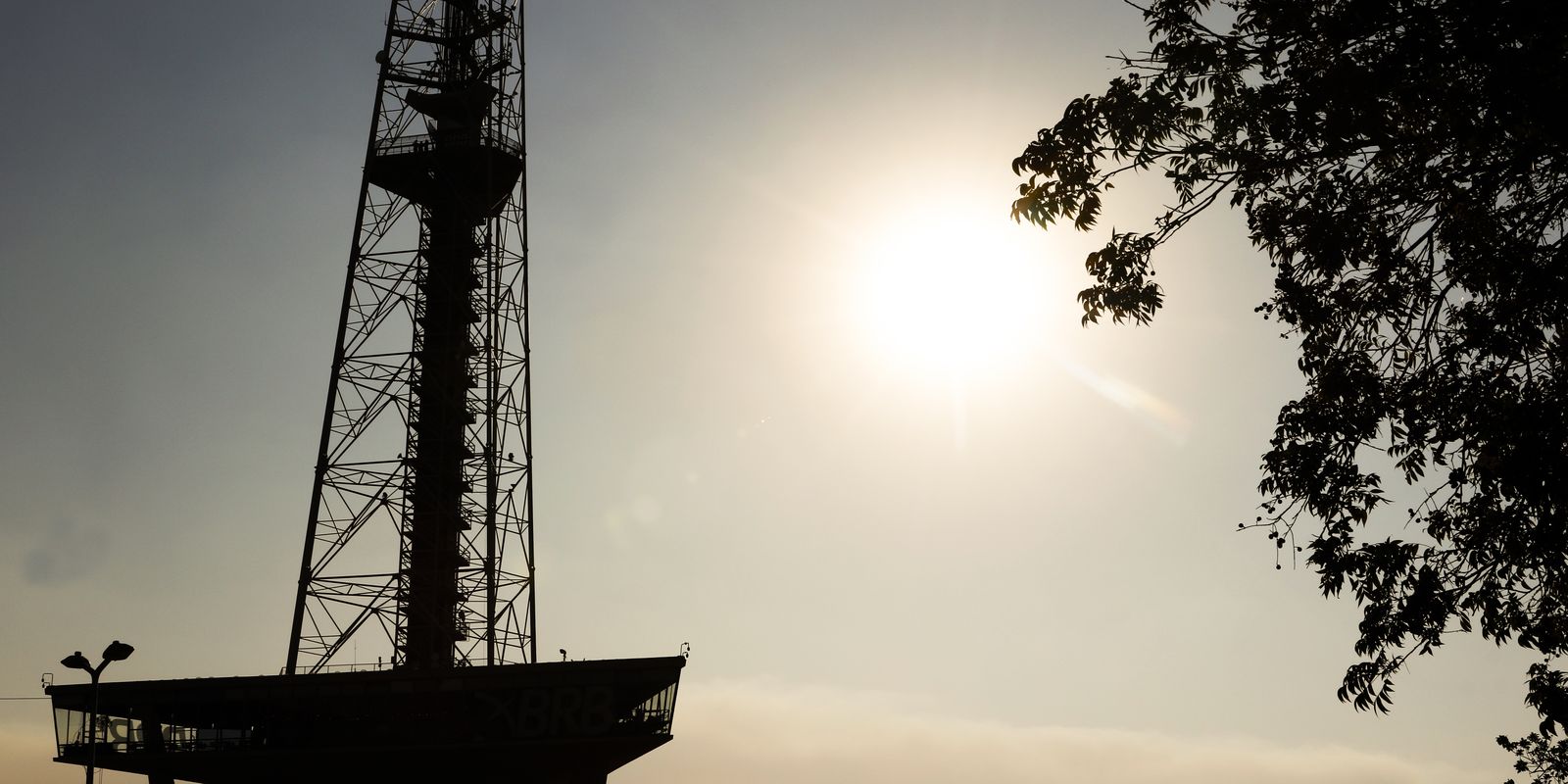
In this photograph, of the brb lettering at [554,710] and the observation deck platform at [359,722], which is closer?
the observation deck platform at [359,722]

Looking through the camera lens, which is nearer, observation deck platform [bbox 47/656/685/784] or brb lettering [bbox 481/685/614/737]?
observation deck platform [bbox 47/656/685/784]

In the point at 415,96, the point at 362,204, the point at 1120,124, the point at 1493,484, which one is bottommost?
the point at 1493,484

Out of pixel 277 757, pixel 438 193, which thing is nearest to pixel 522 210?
pixel 438 193

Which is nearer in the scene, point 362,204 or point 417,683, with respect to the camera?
point 417,683

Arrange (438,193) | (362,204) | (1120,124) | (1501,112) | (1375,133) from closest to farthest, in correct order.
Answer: (1501,112)
(1375,133)
(1120,124)
(362,204)
(438,193)

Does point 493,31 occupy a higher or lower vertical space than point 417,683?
higher

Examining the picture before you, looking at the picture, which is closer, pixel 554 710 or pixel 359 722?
pixel 359 722

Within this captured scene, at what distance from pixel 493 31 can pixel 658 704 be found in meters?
33.9

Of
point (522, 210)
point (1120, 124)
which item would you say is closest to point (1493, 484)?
point (1120, 124)

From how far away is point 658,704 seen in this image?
198 ft

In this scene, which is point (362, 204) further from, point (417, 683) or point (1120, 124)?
point (1120, 124)

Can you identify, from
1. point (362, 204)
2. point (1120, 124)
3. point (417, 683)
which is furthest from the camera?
point (362, 204)

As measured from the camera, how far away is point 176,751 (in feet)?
187

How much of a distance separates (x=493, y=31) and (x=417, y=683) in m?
32.1
